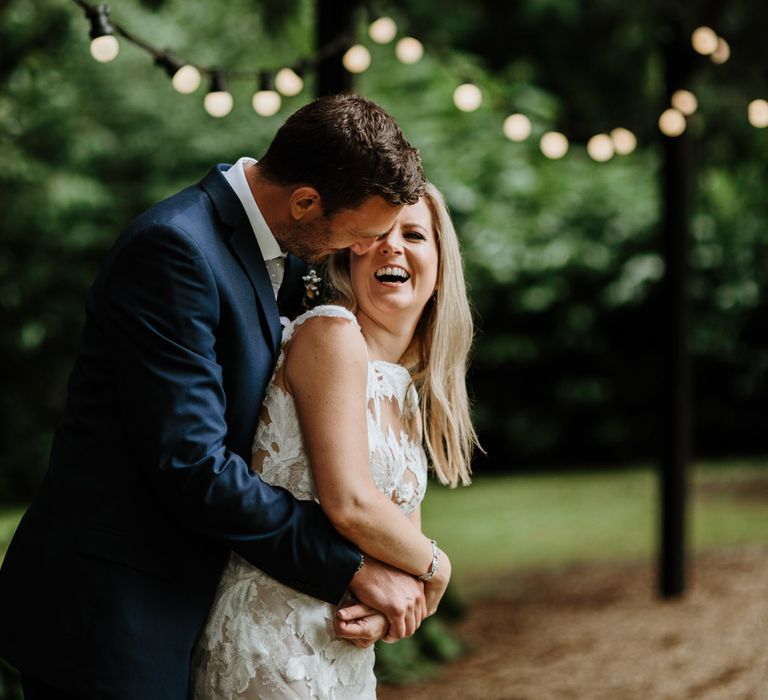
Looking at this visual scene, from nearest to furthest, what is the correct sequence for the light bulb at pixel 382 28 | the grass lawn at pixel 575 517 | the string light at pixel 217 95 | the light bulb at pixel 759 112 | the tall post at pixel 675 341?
the string light at pixel 217 95 → the light bulb at pixel 759 112 → the light bulb at pixel 382 28 → the tall post at pixel 675 341 → the grass lawn at pixel 575 517

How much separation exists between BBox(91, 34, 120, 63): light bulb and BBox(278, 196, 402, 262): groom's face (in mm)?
1255

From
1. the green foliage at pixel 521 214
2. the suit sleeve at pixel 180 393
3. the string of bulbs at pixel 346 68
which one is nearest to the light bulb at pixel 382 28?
the string of bulbs at pixel 346 68

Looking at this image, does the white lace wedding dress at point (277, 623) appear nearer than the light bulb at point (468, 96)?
Yes

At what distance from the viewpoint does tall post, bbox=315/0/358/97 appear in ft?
15.7

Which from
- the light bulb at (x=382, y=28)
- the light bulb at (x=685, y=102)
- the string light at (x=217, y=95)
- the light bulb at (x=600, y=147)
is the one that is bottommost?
the light bulb at (x=600, y=147)

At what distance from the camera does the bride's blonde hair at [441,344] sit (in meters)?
2.45

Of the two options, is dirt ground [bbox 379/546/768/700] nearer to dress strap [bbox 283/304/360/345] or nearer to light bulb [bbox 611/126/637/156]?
light bulb [bbox 611/126/637/156]

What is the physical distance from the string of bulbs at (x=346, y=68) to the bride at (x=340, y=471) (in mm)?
1265

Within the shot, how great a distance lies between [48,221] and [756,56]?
5562mm

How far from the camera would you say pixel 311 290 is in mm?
2428

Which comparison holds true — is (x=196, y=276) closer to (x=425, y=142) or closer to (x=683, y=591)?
(x=683, y=591)

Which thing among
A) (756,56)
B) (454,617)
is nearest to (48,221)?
(454,617)

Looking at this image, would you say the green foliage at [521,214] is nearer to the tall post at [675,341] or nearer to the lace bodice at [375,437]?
the tall post at [675,341]

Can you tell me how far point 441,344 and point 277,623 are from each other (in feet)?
2.39
